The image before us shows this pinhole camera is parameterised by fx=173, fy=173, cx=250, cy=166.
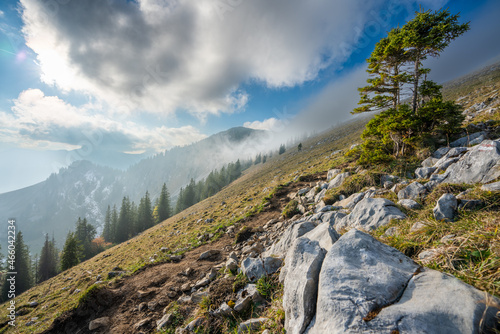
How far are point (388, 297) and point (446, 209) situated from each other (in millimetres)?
3442

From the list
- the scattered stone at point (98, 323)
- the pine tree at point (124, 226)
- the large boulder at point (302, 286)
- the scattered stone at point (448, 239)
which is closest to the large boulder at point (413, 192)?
the scattered stone at point (448, 239)

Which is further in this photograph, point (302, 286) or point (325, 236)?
point (325, 236)

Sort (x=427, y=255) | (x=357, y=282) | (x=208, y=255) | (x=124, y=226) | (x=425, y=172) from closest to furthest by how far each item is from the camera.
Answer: (x=357, y=282), (x=427, y=255), (x=425, y=172), (x=208, y=255), (x=124, y=226)

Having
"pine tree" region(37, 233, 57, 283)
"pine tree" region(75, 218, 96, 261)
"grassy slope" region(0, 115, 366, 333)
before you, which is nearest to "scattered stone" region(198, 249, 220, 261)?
"grassy slope" region(0, 115, 366, 333)

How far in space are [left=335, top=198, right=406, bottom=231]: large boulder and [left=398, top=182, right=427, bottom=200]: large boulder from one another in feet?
3.07

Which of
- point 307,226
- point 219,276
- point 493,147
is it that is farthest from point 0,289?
point 493,147

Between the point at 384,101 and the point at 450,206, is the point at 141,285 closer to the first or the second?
the point at 450,206

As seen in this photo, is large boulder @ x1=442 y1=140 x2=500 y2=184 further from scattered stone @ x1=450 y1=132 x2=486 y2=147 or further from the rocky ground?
scattered stone @ x1=450 y1=132 x2=486 y2=147

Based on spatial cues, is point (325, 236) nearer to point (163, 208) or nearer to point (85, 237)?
point (163, 208)

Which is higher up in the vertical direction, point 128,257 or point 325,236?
point 325,236

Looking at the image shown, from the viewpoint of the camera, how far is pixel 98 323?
6.47 meters

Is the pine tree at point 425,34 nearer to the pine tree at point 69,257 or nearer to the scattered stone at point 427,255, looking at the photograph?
the scattered stone at point 427,255

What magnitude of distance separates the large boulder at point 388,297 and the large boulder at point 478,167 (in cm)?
516

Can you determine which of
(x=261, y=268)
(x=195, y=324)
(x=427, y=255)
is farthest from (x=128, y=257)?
(x=427, y=255)
